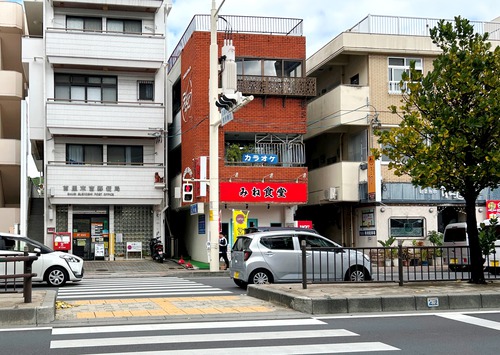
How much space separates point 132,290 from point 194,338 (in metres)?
9.04

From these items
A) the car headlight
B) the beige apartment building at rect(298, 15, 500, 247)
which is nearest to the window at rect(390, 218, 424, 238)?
the beige apartment building at rect(298, 15, 500, 247)

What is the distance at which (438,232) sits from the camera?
31281 mm

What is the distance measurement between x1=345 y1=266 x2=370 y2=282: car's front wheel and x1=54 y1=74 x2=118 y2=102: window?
20.4 m

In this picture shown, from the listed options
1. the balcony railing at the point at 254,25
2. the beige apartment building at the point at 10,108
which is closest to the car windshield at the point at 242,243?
the balcony railing at the point at 254,25

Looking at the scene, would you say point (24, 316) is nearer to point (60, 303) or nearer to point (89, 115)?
point (60, 303)

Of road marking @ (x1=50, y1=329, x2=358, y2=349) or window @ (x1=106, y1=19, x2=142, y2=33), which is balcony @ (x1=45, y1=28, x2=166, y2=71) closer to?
window @ (x1=106, y1=19, x2=142, y2=33)

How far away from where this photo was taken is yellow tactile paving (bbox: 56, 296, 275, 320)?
1223 cm

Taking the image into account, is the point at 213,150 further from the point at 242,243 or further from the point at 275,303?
the point at 275,303

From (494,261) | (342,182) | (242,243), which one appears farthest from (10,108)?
(494,261)

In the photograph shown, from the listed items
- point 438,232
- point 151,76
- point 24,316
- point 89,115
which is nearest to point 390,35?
point 438,232

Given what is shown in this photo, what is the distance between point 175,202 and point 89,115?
6.83m

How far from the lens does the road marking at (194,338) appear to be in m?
9.34

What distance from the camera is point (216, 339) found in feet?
31.5

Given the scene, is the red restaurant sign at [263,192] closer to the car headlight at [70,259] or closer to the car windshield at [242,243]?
the car headlight at [70,259]
